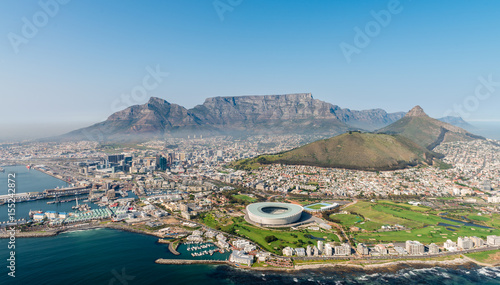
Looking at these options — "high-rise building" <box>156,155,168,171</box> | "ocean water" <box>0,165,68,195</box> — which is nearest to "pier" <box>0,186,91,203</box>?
"ocean water" <box>0,165,68,195</box>

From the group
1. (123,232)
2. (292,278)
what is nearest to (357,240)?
(292,278)

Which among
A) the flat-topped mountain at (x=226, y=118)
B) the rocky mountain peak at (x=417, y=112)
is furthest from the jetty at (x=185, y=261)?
the rocky mountain peak at (x=417, y=112)

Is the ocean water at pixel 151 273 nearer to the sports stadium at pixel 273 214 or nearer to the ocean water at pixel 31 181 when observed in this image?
the sports stadium at pixel 273 214

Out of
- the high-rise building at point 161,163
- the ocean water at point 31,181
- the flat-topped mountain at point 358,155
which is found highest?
the flat-topped mountain at point 358,155

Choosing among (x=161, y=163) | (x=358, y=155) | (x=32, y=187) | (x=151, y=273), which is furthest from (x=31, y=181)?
(x=358, y=155)

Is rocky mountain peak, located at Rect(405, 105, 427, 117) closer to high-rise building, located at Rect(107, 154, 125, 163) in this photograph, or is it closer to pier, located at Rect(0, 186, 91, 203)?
high-rise building, located at Rect(107, 154, 125, 163)

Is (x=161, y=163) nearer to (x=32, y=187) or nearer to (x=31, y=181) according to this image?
(x=31, y=181)
